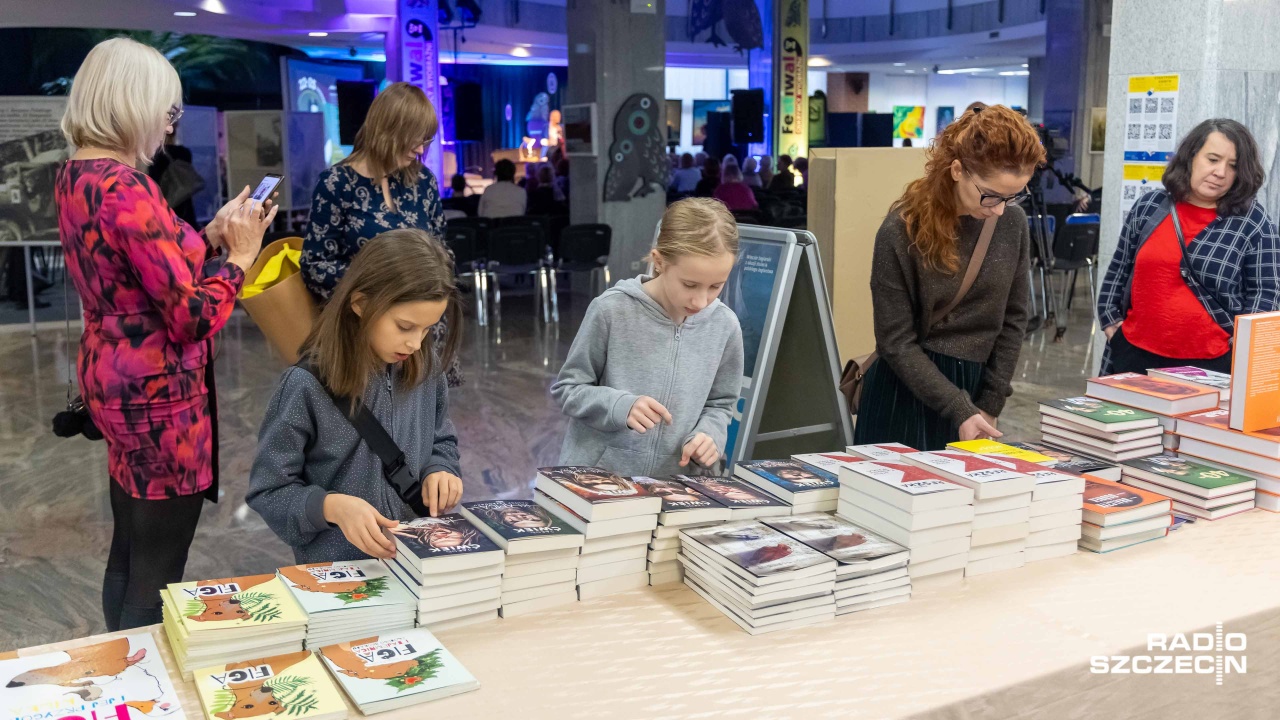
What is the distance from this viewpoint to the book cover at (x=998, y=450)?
209cm

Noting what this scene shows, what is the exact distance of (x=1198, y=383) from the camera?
254 centimetres

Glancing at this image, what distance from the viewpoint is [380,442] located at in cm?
202

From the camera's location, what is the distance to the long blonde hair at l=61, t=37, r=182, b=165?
2.17 meters

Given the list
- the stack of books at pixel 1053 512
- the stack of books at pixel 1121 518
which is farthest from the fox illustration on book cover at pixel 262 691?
the stack of books at pixel 1121 518

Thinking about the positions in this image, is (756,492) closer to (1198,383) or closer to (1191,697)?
(1191,697)

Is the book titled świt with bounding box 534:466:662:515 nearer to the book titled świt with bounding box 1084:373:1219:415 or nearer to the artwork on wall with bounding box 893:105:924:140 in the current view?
the book titled świt with bounding box 1084:373:1219:415

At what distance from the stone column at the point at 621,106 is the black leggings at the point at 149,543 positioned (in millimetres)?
8847

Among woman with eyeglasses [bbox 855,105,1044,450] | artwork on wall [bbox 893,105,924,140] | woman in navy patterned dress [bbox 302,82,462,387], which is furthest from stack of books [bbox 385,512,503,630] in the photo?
artwork on wall [bbox 893,105,924,140]

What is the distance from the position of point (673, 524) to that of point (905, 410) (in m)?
1.29

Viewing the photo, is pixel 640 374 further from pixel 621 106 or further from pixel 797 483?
pixel 621 106

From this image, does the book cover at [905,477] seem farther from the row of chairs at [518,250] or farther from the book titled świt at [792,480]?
the row of chairs at [518,250]

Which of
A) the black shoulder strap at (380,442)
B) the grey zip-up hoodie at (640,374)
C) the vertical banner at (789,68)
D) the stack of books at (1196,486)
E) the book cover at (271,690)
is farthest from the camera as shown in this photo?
the vertical banner at (789,68)

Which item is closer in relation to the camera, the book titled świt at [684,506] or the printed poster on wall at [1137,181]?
the book titled świt at [684,506]

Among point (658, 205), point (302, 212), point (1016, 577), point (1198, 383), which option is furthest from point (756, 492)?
point (302, 212)
